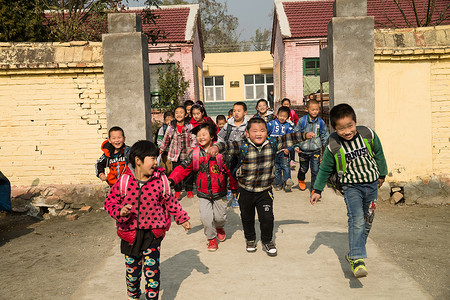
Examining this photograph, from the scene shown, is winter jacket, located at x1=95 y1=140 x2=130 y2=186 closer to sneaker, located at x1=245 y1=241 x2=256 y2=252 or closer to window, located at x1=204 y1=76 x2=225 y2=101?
sneaker, located at x1=245 y1=241 x2=256 y2=252

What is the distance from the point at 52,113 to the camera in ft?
25.3

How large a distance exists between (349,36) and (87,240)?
212 inches

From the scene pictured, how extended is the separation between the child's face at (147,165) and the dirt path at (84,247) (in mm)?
1742

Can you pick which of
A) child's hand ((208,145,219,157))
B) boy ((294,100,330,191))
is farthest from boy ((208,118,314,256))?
boy ((294,100,330,191))

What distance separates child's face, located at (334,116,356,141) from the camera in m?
4.08

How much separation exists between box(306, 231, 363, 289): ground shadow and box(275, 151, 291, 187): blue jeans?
2777 millimetres

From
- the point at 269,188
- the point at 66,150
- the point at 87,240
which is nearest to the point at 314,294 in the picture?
the point at 269,188

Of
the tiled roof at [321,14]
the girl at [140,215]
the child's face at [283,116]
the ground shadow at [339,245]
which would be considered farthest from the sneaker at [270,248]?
the tiled roof at [321,14]

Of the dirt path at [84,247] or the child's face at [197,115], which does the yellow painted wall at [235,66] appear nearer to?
A: the child's face at [197,115]

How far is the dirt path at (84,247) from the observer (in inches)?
179

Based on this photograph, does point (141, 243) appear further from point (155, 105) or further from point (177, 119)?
point (155, 105)

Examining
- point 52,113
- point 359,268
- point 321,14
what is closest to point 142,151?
point 359,268

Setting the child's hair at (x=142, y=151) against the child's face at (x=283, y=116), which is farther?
the child's face at (x=283, y=116)

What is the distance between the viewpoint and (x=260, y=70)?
3102cm
